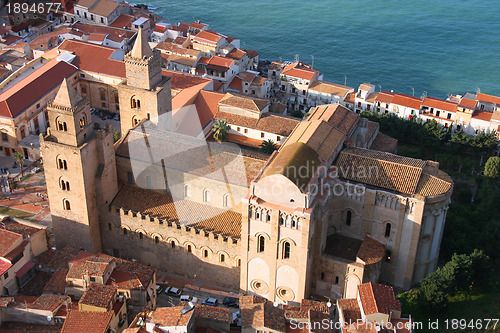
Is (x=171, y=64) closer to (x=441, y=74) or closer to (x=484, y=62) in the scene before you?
(x=441, y=74)

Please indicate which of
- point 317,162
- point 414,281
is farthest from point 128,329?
point 414,281

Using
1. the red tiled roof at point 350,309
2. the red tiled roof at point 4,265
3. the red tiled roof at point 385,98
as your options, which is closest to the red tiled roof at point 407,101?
the red tiled roof at point 385,98

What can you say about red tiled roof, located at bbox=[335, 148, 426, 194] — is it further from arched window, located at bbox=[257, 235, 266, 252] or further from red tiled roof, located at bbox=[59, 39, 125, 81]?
red tiled roof, located at bbox=[59, 39, 125, 81]

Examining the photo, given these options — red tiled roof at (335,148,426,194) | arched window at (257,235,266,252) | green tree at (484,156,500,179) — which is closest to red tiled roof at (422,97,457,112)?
green tree at (484,156,500,179)

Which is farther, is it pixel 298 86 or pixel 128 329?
pixel 298 86

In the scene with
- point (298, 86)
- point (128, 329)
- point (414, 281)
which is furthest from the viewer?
point (298, 86)

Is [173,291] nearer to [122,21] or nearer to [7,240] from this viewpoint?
[7,240]

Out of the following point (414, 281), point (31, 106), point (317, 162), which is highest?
point (317, 162)
